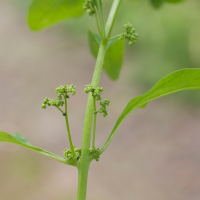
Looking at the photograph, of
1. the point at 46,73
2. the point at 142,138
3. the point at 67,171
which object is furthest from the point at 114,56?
the point at 46,73

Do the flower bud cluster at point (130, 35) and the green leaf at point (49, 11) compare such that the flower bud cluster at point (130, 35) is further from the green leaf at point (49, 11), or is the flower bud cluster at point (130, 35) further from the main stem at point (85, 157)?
the green leaf at point (49, 11)

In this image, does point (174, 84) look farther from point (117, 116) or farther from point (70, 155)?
point (117, 116)

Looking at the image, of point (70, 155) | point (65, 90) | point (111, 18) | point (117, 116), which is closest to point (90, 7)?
point (111, 18)

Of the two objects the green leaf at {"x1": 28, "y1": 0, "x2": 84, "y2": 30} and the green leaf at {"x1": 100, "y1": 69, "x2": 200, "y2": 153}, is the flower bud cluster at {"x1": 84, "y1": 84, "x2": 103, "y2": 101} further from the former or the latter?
the green leaf at {"x1": 28, "y1": 0, "x2": 84, "y2": 30}

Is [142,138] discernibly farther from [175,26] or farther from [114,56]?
[114,56]

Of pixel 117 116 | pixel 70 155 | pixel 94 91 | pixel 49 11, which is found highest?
pixel 117 116

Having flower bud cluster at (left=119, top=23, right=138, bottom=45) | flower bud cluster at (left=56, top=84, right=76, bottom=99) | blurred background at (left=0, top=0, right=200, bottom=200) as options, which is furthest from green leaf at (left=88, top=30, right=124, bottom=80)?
blurred background at (left=0, top=0, right=200, bottom=200)
